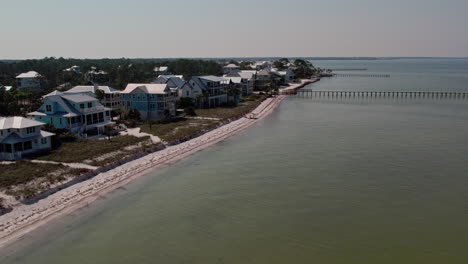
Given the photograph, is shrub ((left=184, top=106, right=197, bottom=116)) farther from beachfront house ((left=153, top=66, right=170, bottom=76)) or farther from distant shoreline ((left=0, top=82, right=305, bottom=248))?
beachfront house ((left=153, top=66, right=170, bottom=76))

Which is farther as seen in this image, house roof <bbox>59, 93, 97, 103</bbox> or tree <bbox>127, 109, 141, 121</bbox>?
tree <bbox>127, 109, 141, 121</bbox>

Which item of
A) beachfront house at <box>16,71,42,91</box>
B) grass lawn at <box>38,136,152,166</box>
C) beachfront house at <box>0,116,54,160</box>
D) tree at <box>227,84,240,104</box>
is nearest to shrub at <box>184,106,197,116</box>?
grass lawn at <box>38,136,152,166</box>

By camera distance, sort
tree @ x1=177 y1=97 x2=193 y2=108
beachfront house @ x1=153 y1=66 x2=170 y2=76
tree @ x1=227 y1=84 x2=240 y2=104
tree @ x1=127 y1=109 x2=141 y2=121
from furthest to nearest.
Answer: beachfront house @ x1=153 y1=66 x2=170 y2=76
tree @ x1=227 y1=84 x2=240 y2=104
tree @ x1=177 y1=97 x2=193 y2=108
tree @ x1=127 y1=109 x2=141 y2=121

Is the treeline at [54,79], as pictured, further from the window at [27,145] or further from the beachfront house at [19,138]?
the window at [27,145]

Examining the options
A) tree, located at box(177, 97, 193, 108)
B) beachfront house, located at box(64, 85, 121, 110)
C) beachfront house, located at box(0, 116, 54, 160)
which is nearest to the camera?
beachfront house, located at box(0, 116, 54, 160)

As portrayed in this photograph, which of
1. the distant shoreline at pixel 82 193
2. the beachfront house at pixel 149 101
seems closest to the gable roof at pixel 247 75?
the beachfront house at pixel 149 101
